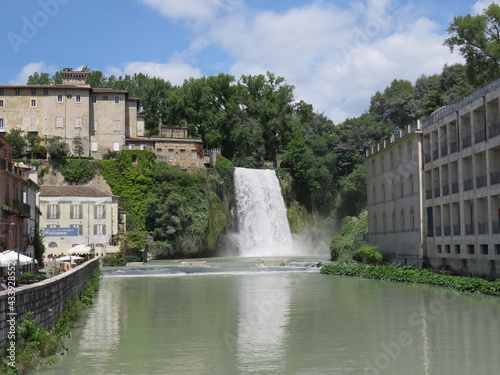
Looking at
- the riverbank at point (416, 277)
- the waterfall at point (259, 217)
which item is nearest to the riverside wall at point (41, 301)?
the riverbank at point (416, 277)

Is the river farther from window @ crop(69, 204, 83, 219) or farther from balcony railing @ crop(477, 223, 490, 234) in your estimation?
window @ crop(69, 204, 83, 219)

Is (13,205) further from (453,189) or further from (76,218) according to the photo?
(453,189)

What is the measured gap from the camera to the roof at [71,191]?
61.2 meters

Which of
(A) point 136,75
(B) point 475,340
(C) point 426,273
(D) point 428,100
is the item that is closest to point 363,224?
(D) point 428,100

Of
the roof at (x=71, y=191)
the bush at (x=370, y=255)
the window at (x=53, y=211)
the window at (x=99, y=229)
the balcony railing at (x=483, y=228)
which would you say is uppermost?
the roof at (x=71, y=191)

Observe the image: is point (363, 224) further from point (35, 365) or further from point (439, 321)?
point (35, 365)

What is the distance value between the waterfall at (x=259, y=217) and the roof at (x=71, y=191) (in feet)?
60.0

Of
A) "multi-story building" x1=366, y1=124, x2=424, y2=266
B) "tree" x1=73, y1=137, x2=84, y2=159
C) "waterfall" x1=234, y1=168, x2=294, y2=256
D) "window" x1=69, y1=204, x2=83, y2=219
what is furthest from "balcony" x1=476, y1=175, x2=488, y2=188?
"tree" x1=73, y1=137, x2=84, y2=159

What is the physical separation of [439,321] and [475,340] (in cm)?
363

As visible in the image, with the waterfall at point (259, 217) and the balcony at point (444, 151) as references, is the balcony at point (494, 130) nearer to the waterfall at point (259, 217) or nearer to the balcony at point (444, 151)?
the balcony at point (444, 151)

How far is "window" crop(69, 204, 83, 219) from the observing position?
6144 centimetres

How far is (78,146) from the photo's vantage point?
72.8 m

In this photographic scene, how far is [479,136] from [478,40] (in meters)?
22.4

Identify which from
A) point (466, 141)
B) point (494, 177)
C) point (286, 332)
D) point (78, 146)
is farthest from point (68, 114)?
point (286, 332)
